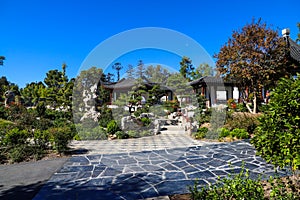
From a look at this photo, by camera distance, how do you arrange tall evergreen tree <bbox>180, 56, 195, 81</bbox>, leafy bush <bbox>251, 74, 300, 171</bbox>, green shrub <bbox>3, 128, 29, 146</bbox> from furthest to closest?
tall evergreen tree <bbox>180, 56, 195, 81</bbox> → green shrub <bbox>3, 128, 29, 146</bbox> → leafy bush <bbox>251, 74, 300, 171</bbox>

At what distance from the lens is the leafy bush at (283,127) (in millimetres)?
2107

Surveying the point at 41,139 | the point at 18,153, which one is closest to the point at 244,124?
the point at 41,139

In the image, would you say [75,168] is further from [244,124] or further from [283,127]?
[244,124]

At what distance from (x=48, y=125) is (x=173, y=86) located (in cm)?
1015

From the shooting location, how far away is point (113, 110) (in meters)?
11.1

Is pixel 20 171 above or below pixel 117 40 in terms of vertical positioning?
below

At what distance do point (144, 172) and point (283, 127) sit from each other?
2696 mm

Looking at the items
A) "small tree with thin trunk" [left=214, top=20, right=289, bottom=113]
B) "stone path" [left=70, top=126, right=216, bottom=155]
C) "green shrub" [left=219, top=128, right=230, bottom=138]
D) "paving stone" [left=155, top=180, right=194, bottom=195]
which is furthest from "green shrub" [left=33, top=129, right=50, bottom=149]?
"small tree with thin trunk" [left=214, top=20, right=289, bottom=113]

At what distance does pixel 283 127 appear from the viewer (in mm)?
2264

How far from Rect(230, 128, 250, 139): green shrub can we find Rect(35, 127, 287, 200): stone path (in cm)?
142

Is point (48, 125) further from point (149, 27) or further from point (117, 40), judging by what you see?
point (149, 27)

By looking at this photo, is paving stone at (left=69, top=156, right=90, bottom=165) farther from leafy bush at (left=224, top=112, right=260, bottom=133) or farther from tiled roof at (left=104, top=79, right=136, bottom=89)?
tiled roof at (left=104, top=79, right=136, bottom=89)

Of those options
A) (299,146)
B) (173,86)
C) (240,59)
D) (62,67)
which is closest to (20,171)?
(299,146)

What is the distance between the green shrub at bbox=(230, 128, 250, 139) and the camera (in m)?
7.20
